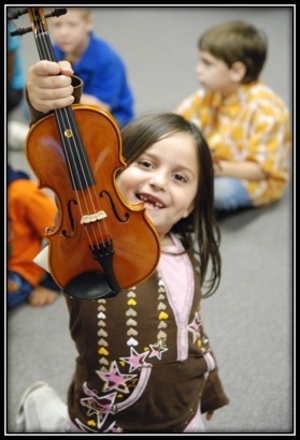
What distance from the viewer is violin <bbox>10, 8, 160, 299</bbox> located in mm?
689

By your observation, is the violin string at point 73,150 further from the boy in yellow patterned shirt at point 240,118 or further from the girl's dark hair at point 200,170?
the boy in yellow patterned shirt at point 240,118

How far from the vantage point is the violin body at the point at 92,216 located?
2.31 feet

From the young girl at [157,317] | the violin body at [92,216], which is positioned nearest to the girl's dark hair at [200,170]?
the young girl at [157,317]

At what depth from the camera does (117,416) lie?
3.21ft

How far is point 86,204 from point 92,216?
0.06 feet

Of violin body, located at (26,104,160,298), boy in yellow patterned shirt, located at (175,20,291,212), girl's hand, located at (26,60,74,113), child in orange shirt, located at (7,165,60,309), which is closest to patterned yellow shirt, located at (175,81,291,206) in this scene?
boy in yellow patterned shirt, located at (175,20,291,212)

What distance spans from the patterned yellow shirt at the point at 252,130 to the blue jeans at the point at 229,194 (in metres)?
0.03

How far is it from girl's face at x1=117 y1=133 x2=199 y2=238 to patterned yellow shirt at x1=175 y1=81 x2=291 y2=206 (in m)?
1.06

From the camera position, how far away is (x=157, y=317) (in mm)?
914

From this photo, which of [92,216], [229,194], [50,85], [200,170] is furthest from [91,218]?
[229,194]

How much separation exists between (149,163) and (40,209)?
0.76 meters

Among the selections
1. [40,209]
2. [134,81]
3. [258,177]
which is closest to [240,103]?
[258,177]

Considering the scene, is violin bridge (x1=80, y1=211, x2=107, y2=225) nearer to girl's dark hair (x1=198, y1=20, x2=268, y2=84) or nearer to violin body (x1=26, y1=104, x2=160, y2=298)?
violin body (x1=26, y1=104, x2=160, y2=298)

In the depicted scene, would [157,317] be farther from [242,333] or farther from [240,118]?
[240,118]
